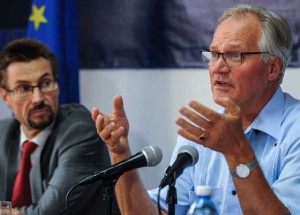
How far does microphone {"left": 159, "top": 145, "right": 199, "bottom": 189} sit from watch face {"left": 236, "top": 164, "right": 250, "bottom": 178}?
0.19 meters

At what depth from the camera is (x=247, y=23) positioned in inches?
101

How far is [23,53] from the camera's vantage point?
360 centimetres

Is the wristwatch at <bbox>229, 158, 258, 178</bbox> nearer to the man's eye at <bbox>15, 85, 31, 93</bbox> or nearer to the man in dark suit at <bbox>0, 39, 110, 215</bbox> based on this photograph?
the man in dark suit at <bbox>0, 39, 110, 215</bbox>

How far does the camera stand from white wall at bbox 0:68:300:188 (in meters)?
3.78

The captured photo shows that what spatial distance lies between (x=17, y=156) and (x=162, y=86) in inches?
34.8

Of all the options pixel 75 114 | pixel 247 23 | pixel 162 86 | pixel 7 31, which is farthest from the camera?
pixel 7 31

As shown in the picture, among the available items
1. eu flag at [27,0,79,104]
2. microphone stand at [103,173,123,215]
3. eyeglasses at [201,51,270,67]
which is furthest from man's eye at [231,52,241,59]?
eu flag at [27,0,79,104]

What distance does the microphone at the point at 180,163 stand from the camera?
6.35 feet

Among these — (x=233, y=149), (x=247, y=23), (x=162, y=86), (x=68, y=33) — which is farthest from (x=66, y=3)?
(x=233, y=149)

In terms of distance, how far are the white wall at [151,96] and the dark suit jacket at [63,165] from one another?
470 mm

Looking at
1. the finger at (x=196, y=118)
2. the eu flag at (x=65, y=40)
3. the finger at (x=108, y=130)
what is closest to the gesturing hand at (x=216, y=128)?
the finger at (x=196, y=118)

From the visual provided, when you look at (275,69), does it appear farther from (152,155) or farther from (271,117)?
(152,155)

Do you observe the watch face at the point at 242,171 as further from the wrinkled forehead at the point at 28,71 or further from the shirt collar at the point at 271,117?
the wrinkled forehead at the point at 28,71

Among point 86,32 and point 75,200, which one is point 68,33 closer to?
point 86,32
